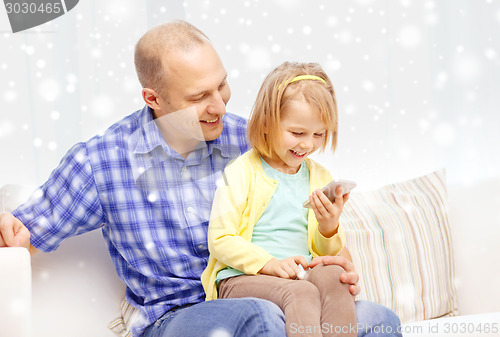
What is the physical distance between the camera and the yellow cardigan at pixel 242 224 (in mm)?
1166

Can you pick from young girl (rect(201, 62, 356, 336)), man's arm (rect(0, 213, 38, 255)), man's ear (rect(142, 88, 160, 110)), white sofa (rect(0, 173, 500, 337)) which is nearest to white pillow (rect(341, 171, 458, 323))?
white sofa (rect(0, 173, 500, 337))

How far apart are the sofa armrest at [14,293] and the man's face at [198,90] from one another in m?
0.46

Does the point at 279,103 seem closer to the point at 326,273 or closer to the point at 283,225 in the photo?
the point at 283,225

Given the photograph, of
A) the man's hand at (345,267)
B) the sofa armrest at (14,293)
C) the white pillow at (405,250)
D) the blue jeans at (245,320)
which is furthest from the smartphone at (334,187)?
the sofa armrest at (14,293)

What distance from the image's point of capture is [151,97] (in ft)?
4.51

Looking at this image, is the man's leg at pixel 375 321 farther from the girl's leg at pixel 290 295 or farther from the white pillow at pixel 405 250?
the white pillow at pixel 405 250

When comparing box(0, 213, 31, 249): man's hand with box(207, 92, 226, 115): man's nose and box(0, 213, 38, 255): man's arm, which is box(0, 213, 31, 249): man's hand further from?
box(207, 92, 226, 115): man's nose

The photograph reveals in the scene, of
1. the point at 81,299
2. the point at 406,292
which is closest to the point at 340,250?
the point at 406,292

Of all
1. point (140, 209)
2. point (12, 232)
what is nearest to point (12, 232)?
point (12, 232)

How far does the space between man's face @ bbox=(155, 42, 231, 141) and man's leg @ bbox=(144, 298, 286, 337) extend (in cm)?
42

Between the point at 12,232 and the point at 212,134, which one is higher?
the point at 212,134

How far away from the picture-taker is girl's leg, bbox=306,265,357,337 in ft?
3.51

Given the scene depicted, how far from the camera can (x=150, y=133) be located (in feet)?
4.54

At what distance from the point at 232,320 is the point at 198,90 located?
0.53 meters
